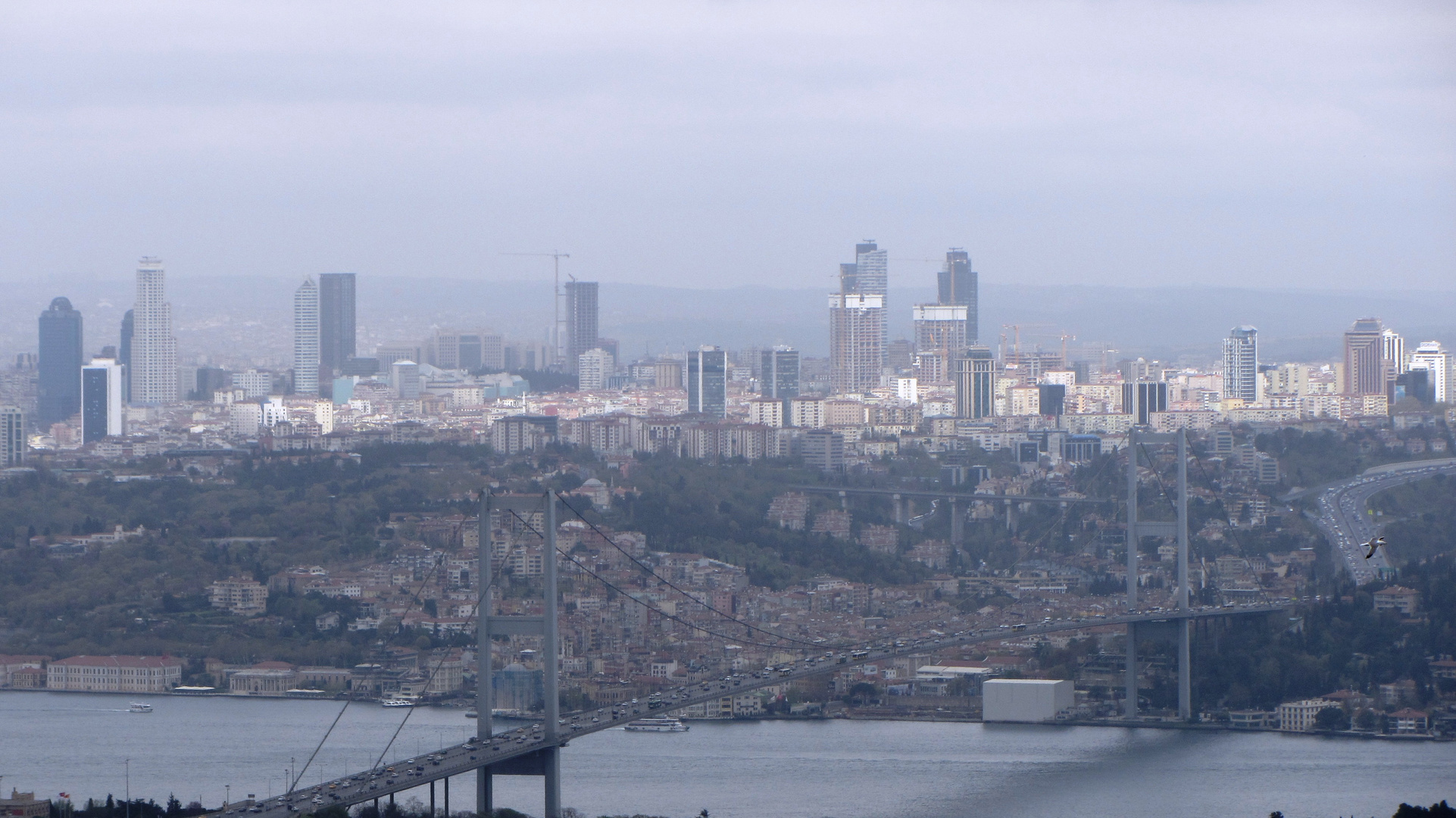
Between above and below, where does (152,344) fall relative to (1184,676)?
above

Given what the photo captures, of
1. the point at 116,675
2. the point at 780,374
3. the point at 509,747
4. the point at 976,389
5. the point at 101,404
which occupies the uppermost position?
the point at 780,374

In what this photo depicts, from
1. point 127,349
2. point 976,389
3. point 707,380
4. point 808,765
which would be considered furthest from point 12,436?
point 808,765

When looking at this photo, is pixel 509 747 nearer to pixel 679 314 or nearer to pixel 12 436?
pixel 12 436

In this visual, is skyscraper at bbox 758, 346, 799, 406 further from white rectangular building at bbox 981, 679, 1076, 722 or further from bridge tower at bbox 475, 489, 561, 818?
bridge tower at bbox 475, 489, 561, 818

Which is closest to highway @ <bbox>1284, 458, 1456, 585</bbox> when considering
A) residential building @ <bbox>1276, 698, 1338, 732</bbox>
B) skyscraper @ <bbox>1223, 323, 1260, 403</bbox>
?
residential building @ <bbox>1276, 698, 1338, 732</bbox>

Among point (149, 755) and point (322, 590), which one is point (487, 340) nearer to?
point (322, 590)

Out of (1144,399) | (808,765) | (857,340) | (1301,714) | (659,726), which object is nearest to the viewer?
(808,765)

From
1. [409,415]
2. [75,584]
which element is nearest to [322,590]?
[75,584]
